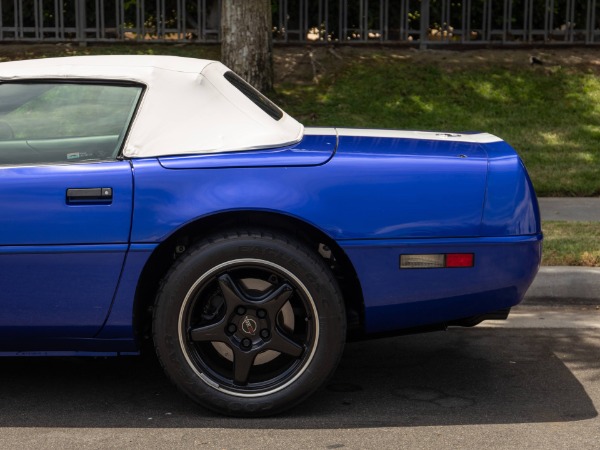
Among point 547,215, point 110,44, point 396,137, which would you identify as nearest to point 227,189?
point 396,137

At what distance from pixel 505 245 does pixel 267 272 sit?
1.01 m

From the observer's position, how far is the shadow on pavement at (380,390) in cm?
459

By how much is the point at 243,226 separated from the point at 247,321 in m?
0.40

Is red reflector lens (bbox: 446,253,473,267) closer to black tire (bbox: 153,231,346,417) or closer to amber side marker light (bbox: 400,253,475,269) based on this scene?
amber side marker light (bbox: 400,253,475,269)

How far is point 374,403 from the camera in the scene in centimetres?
480

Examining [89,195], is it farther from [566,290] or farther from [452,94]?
[452,94]

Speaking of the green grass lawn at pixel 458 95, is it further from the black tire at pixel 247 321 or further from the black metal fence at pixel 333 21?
the black tire at pixel 247 321

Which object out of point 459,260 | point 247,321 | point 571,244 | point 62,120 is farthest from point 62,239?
point 571,244

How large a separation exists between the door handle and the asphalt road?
3.06 ft

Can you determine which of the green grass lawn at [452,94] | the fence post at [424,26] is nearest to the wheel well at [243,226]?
the green grass lawn at [452,94]

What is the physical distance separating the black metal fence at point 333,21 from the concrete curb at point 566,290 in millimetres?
8203

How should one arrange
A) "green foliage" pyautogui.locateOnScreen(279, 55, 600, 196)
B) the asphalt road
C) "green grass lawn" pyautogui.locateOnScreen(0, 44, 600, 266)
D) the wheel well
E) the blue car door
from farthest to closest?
"green foliage" pyautogui.locateOnScreen(279, 55, 600, 196), "green grass lawn" pyautogui.locateOnScreen(0, 44, 600, 266), the wheel well, the blue car door, the asphalt road

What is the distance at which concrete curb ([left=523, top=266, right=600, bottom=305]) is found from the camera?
6719 mm

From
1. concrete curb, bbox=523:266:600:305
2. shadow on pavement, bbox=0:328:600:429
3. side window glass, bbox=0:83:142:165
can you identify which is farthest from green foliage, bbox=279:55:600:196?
side window glass, bbox=0:83:142:165
